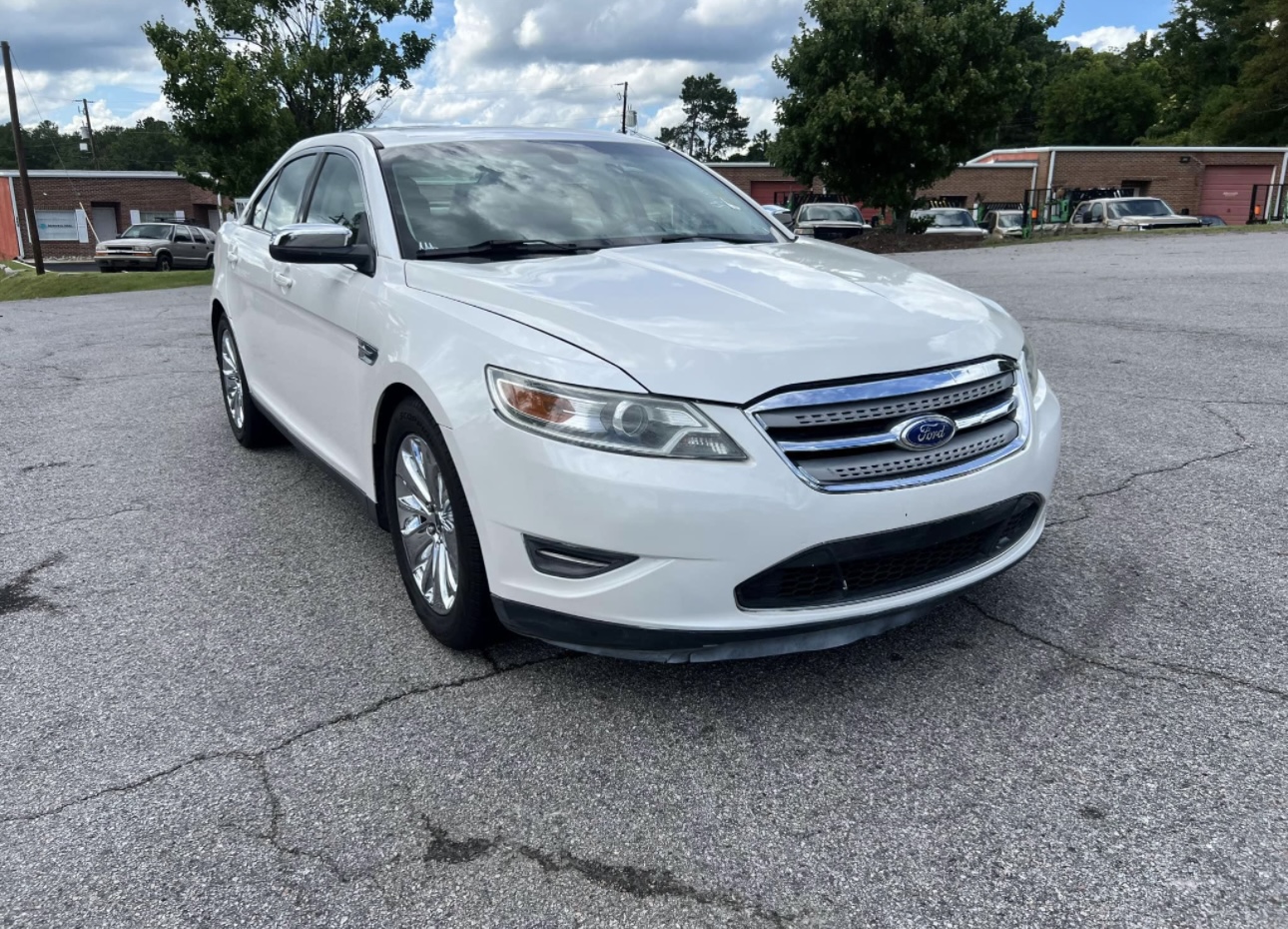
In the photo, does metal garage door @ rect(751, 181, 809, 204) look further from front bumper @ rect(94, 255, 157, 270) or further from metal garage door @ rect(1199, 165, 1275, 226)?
front bumper @ rect(94, 255, 157, 270)

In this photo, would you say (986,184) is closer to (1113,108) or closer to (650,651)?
(1113,108)

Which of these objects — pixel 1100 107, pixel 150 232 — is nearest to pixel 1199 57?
pixel 1100 107

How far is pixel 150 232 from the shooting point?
33594 mm

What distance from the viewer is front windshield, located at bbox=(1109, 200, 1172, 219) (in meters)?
27.5

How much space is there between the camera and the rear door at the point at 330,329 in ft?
11.9

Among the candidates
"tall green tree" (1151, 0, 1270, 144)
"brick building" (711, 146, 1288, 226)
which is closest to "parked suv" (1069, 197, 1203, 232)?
"brick building" (711, 146, 1288, 226)

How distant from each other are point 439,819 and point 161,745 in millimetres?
926

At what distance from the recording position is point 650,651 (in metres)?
2.63

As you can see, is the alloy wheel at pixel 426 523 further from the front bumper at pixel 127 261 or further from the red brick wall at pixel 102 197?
the red brick wall at pixel 102 197

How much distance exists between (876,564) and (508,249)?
1.81m

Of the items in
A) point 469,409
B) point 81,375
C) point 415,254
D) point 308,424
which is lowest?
point 81,375

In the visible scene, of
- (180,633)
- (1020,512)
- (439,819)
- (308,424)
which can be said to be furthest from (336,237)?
(1020,512)

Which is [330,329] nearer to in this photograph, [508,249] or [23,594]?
[508,249]

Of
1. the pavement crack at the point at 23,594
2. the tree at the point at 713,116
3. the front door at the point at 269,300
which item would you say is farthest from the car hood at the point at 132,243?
the tree at the point at 713,116
